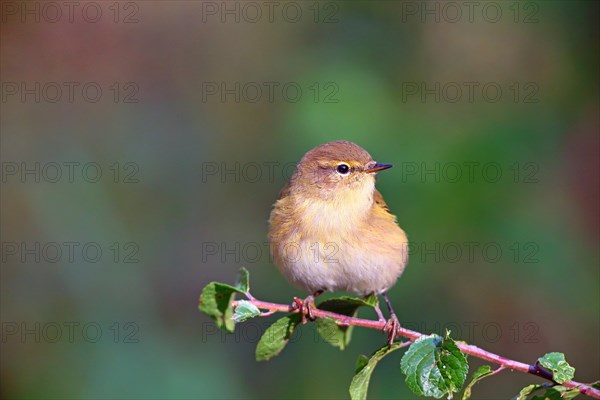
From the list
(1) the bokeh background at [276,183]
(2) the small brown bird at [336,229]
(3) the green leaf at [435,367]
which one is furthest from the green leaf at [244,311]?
(1) the bokeh background at [276,183]

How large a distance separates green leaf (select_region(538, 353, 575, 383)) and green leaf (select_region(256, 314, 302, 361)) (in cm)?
81

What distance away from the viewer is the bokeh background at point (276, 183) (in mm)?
4746

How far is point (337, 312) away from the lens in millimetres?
2678

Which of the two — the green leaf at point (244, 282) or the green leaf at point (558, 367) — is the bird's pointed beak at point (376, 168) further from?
the green leaf at point (558, 367)

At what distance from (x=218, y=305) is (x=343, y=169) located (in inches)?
59.5

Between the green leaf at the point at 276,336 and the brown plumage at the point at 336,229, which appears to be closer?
the green leaf at the point at 276,336

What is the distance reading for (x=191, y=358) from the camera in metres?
4.82

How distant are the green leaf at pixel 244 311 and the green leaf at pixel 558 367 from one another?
84cm

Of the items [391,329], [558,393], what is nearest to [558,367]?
[558,393]

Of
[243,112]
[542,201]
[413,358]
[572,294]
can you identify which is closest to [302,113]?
[243,112]

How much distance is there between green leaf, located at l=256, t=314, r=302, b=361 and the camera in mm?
2473

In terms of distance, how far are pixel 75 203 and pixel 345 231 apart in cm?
247

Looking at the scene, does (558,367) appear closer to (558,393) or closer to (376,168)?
(558,393)

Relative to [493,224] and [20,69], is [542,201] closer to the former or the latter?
[493,224]
